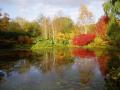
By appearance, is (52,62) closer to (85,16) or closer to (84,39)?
(84,39)

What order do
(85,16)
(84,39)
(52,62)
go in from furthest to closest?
(85,16) < (84,39) < (52,62)

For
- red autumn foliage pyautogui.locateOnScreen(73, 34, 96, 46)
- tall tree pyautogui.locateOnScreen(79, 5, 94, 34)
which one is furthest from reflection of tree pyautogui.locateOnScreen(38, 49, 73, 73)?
tall tree pyautogui.locateOnScreen(79, 5, 94, 34)

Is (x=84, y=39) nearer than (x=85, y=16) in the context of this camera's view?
Yes

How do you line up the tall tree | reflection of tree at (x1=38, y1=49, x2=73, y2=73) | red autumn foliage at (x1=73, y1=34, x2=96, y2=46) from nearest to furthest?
reflection of tree at (x1=38, y1=49, x2=73, y2=73), red autumn foliage at (x1=73, y1=34, x2=96, y2=46), the tall tree

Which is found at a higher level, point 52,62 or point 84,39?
point 84,39

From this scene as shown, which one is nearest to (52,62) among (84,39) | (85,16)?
(84,39)

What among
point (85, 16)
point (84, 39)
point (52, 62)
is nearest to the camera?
point (52, 62)

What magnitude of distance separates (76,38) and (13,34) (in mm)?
15778

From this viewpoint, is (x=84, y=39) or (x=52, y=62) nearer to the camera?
(x=52, y=62)

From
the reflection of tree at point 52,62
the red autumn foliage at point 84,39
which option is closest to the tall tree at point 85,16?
the red autumn foliage at point 84,39

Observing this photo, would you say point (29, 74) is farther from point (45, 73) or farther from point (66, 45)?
point (66, 45)

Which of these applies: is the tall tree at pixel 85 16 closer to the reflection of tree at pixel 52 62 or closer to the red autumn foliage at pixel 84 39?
the red autumn foliage at pixel 84 39

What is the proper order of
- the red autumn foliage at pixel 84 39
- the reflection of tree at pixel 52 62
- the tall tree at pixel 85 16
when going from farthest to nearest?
1. the tall tree at pixel 85 16
2. the red autumn foliage at pixel 84 39
3. the reflection of tree at pixel 52 62

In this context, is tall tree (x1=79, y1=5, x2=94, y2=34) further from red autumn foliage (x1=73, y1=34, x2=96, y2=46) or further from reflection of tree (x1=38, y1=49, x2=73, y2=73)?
reflection of tree (x1=38, y1=49, x2=73, y2=73)
